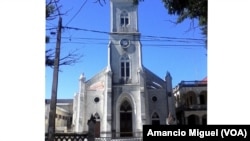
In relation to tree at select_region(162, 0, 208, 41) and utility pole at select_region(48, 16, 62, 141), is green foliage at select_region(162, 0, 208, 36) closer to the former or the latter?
tree at select_region(162, 0, 208, 41)

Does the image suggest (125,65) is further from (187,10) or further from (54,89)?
(54,89)

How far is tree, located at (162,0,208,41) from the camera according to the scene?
2.07m

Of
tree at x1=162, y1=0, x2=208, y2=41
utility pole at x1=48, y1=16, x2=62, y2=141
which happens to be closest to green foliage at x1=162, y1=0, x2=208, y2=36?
tree at x1=162, y1=0, x2=208, y2=41

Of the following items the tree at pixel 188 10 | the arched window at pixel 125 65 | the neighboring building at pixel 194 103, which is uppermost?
the arched window at pixel 125 65

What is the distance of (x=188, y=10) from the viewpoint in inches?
84.1

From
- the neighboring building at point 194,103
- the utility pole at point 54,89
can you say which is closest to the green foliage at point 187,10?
the neighboring building at point 194,103

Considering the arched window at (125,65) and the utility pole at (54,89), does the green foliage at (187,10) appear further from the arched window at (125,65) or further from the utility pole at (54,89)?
the arched window at (125,65)

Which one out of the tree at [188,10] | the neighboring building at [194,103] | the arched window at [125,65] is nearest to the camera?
the neighboring building at [194,103]

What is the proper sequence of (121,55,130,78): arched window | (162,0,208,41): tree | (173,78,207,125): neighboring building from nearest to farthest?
(173,78,207,125): neighboring building
(162,0,208,41): tree
(121,55,130,78): arched window

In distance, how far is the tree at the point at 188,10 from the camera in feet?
6.79
